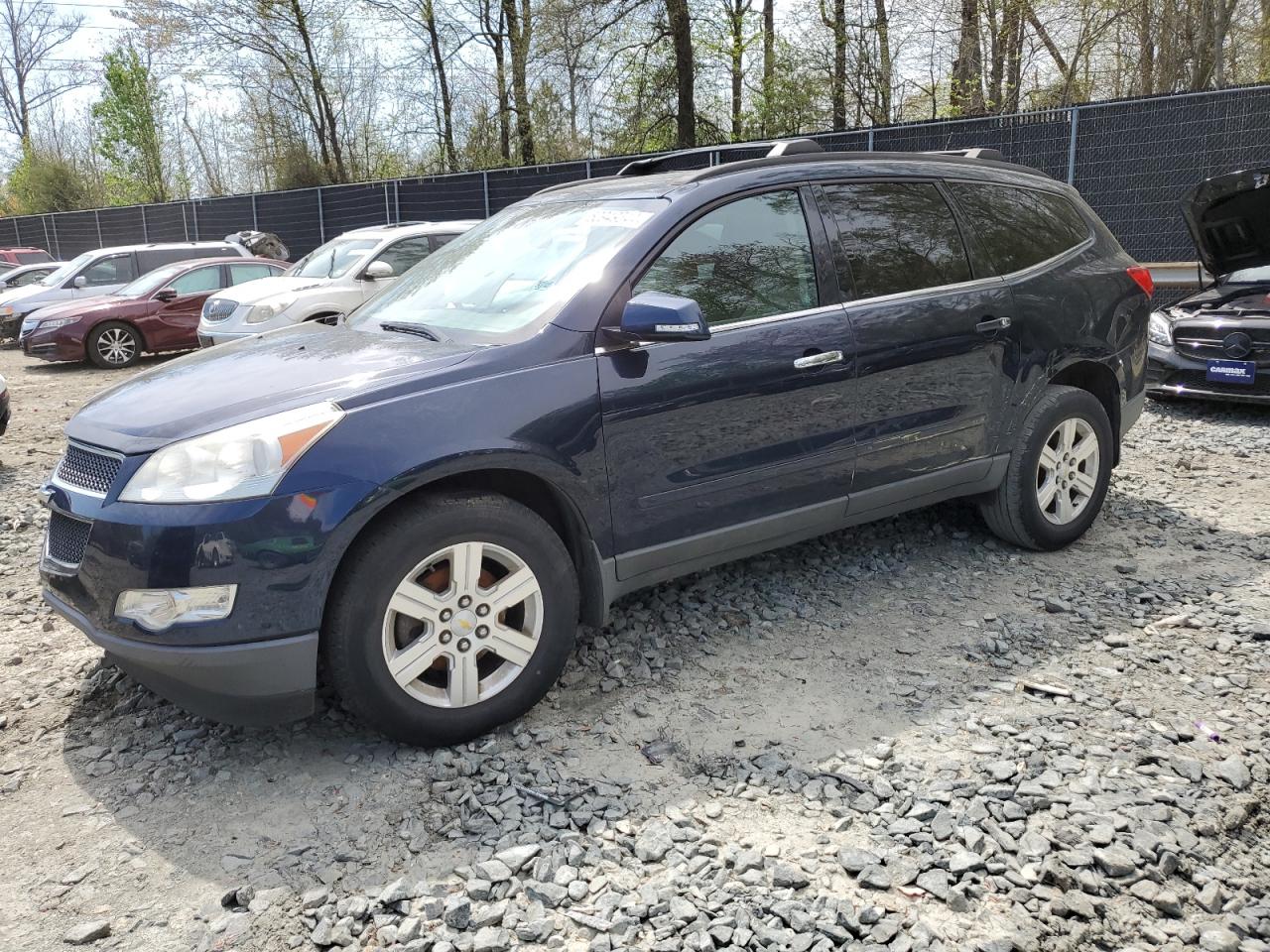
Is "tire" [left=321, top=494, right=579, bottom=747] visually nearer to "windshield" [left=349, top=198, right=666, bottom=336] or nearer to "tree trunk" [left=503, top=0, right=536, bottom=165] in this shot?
"windshield" [left=349, top=198, right=666, bottom=336]

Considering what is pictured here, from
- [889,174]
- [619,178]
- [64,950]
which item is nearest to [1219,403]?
[889,174]

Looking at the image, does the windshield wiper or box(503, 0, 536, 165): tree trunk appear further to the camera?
box(503, 0, 536, 165): tree trunk

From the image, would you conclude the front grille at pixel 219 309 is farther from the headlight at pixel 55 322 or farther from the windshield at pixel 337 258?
the headlight at pixel 55 322

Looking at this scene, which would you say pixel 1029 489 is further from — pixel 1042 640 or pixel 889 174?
pixel 889 174

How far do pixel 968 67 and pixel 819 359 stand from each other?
19026 millimetres

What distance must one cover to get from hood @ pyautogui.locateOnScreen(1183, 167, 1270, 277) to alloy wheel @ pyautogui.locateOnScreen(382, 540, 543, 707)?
20.9ft

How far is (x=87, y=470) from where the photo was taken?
3.17 m

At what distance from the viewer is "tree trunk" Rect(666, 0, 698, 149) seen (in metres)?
19.6

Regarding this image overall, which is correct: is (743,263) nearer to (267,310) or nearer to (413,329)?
(413,329)

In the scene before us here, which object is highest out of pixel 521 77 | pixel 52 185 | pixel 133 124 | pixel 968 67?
pixel 133 124

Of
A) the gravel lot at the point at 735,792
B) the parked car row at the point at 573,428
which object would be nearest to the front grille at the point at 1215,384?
the parked car row at the point at 573,428

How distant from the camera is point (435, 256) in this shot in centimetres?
449

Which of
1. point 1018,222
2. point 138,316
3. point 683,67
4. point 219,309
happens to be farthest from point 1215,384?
point 683,67

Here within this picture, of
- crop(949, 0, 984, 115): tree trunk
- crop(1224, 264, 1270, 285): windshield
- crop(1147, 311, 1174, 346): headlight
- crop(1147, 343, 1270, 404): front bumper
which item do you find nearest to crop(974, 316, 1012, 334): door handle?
crop(1147, 343, 1270, 404): front bumper
